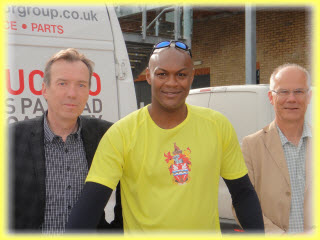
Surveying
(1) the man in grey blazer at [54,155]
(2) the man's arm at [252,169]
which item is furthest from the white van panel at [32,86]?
(2) the man's arm at [252,169]

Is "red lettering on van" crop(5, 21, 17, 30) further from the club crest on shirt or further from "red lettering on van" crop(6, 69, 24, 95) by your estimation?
the club crest on shirt

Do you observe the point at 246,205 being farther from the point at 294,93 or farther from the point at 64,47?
the point at 64,47

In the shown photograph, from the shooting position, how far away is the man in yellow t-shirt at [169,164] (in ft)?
6.28

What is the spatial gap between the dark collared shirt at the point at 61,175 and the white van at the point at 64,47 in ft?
3.02

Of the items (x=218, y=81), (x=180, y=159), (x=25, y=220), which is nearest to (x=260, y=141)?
(x=180, y=159)

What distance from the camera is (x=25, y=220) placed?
2145 millimetres

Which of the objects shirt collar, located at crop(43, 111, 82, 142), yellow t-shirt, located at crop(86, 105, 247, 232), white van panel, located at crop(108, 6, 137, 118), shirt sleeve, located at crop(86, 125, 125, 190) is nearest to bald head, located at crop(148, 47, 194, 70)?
yellow t-shirt, located at crop(86, 105, 247, 232)

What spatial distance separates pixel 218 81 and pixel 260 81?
166 centimetres

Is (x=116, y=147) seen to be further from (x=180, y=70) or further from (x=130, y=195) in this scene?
(x=180, y=70)

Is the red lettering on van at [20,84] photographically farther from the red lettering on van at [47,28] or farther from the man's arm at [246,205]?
the man's arm at [246,205]

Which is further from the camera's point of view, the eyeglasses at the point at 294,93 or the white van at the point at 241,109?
the white van at the point at 241,109

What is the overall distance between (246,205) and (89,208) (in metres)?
0.79

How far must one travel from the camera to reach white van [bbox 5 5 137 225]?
312 cm

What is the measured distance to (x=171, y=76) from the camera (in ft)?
6.61
